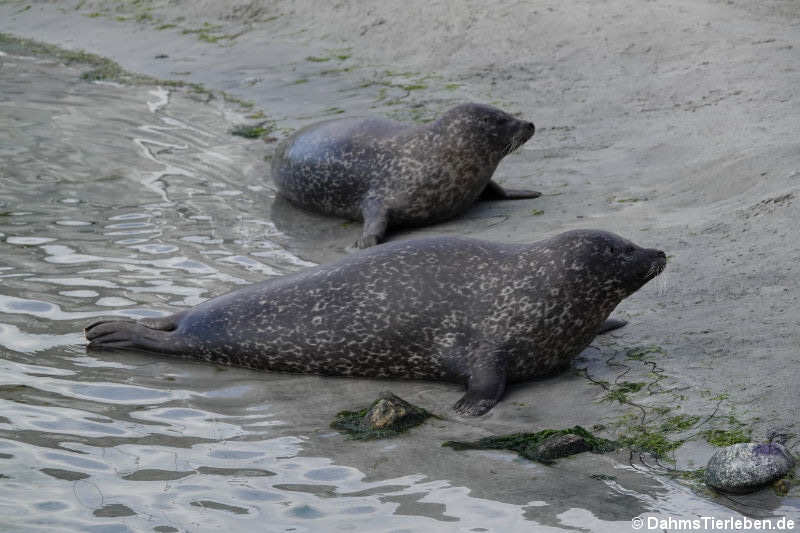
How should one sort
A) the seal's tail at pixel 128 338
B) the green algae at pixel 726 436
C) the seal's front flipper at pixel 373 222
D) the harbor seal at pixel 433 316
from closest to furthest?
1. the green algae at pixel 726 436
2. the harbor seal at pixel 433 316
3. the seal's tail at pixel 128 338
4. the seal's front flipper at pixel 373 222

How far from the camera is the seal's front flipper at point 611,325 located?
5391 mm

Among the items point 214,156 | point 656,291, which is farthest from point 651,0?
point 656,291

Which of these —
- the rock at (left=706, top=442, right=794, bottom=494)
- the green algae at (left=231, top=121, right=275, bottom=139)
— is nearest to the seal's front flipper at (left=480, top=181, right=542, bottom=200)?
the green algae at (left=231, top=121, right=275, bottom=139)

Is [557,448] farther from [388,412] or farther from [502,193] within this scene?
[502,193]

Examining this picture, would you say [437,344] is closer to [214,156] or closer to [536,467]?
[536,467]

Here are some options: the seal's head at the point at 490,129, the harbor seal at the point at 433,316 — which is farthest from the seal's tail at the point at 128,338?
the seal's head at the point at 490,129

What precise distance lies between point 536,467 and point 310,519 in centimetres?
88

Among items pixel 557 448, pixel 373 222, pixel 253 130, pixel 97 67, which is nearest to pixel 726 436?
pixel 557 448

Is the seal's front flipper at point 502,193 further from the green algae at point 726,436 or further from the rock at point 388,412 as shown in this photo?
the green algae at point 726,436

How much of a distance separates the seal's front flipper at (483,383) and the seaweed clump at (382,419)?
18 centimetres

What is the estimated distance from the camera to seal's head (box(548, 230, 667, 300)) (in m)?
5.08

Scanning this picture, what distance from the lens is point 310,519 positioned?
3699mm

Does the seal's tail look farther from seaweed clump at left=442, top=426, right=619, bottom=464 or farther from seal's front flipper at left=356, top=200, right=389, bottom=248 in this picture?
seal's front flipper at left=356, top=200, right=389, bottom=248

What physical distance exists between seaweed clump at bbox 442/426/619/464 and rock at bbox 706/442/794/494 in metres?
0.48
